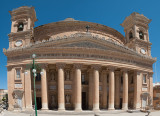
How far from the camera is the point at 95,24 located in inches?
1296

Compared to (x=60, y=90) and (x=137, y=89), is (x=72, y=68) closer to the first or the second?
(x=60, y=90)

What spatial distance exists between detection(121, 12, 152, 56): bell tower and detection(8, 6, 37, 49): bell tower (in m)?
19.8

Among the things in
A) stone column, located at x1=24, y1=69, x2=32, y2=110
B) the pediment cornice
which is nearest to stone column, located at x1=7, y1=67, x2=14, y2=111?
stone column, located at x1=24, y1=69, x2=32, y2=110

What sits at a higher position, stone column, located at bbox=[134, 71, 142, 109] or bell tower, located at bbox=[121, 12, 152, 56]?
bell tower, located at bbox=[121, 12, 152, 56]

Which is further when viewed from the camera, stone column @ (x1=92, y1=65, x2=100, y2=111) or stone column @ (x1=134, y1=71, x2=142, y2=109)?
stone column @ (x1=134, y1=71, x2=142, y2=109)

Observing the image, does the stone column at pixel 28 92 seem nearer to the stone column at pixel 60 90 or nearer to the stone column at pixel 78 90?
the stone column at pixel 60 90

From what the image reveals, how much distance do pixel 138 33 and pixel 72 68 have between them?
16607 mm

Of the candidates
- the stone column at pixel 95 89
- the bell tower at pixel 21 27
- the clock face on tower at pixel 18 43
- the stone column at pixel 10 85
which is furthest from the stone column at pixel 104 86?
the clock face on tower at pixel 18 43

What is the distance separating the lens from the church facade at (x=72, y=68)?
23.5 meters

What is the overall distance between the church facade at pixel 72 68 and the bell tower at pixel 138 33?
232 millimetres

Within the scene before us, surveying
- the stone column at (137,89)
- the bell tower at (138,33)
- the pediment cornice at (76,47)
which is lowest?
the stone column at (137,89)

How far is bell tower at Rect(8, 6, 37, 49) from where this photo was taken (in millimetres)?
26625

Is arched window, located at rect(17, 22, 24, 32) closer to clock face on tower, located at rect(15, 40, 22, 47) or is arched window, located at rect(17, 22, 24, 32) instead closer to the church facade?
the church facade

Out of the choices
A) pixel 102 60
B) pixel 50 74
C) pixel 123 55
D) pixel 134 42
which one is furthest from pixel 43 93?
pixel 134 42
